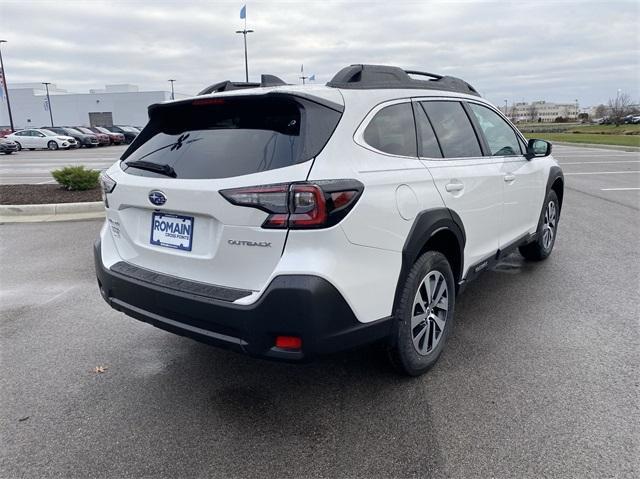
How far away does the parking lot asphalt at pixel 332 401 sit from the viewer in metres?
2.49

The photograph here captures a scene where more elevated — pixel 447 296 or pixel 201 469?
pixel 447 296

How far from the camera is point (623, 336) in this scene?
149 inches

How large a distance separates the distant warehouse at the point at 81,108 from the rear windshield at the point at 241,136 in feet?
238

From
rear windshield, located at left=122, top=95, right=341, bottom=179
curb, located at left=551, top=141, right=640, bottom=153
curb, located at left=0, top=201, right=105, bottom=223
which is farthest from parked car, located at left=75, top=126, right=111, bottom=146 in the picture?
rear windshield, located at left=122, top=95, right=341, bottom=179

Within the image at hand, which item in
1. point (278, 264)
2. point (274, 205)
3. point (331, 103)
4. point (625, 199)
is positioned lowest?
point (625, 199)

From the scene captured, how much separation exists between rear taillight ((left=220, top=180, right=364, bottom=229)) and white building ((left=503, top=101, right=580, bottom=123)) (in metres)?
97.8

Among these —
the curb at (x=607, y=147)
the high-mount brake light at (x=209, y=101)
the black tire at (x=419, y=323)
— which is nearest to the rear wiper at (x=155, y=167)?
the high-mount brake light at (x=209, y=101)

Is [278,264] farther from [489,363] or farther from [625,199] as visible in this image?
[625,199]

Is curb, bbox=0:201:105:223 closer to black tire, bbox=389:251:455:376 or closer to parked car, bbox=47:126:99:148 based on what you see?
black tire, bbox=389:251:455:376

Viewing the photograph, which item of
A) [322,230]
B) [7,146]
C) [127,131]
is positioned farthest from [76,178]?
[127,131]

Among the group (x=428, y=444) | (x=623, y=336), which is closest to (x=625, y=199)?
(x=623, y=336)

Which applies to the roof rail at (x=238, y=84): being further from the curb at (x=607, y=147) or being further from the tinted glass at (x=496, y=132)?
the curb at (x=607, y=147)

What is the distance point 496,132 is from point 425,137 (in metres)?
1.43

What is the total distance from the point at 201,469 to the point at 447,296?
6.26 feet
